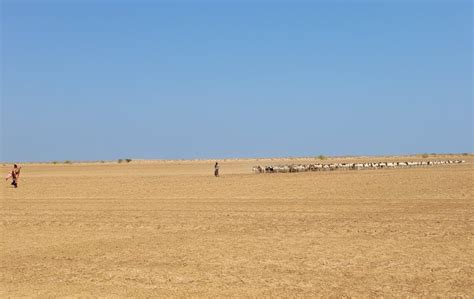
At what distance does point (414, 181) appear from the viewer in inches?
1278

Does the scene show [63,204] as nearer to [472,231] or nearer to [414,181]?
[472,231]

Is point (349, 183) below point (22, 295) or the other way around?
the other way around

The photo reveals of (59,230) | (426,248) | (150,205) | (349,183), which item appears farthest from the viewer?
(349,183)

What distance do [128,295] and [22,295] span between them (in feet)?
5.35

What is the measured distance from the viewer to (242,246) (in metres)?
13.3

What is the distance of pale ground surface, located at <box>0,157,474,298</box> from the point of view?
386 inches

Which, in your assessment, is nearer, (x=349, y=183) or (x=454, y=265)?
(x=454, y=265)

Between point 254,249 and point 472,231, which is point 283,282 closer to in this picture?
point 254,249

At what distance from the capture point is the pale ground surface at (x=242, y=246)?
981 centimetres

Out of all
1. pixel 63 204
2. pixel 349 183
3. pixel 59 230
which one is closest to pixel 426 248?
pixel 59 230

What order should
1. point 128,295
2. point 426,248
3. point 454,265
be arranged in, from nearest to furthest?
point 128,295
point 454,265
point 426,248

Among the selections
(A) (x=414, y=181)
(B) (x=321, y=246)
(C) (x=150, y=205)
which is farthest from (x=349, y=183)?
(B) (x=321, y=246)

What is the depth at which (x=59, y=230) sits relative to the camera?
16.5 meters

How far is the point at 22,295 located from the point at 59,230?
712cm
